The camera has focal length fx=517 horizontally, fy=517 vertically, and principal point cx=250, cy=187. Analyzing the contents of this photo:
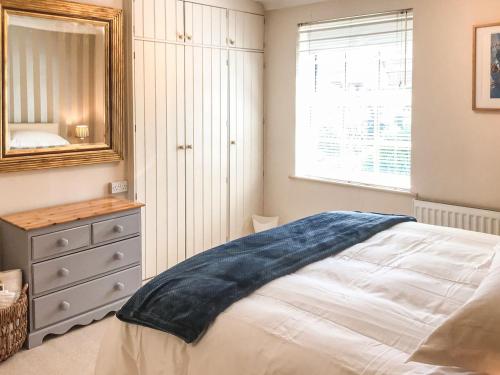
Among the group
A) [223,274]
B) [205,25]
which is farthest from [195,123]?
[223,274]

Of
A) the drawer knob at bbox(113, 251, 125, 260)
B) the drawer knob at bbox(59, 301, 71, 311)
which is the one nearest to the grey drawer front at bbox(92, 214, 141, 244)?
the drawer knob at bbox(113, 251, 125, 260)

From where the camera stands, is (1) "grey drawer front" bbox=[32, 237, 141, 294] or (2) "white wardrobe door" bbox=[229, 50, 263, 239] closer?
(1) "grey drawer front" bbox=[32, 237, 141, 294]

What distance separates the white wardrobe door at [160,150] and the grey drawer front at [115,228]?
1.46 ft

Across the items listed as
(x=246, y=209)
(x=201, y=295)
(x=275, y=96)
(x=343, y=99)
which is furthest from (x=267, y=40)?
(x=201, y=295)

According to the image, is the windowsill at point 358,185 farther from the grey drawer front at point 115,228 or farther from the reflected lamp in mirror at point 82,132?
the reflected lamp in mirror at point 82,132

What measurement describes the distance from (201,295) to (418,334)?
0.77 metres

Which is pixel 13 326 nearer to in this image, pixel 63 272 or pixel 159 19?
pixel 63 272

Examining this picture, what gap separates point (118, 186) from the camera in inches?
155

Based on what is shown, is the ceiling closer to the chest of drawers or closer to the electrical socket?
the electrical socket

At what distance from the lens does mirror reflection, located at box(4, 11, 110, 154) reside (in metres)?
3.30

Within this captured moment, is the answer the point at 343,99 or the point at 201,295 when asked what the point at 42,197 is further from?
the point at 343,99

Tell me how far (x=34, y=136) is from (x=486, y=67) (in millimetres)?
3089

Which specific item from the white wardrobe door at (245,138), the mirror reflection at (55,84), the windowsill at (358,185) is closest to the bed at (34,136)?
the mirror reflection at (55,84)

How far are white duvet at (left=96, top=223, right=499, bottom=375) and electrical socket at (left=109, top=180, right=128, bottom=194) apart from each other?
1892mm
